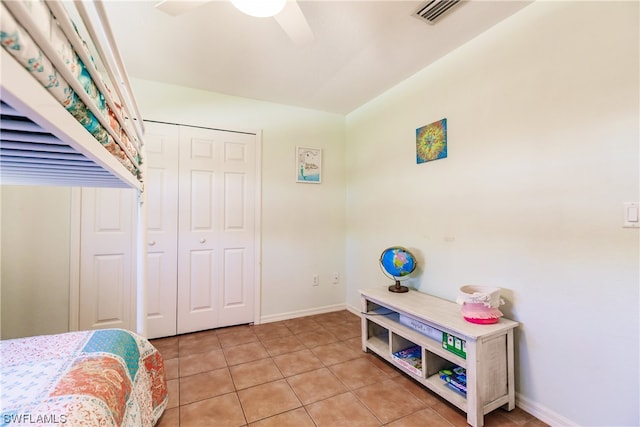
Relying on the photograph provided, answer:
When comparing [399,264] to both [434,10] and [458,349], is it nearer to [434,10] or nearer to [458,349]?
[458,349]

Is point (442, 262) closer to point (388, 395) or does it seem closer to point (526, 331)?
point (526, 331)

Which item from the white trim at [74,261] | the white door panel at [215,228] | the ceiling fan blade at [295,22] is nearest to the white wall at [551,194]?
the ceiling fan blade at [295,22]

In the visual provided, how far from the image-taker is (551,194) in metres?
1.42

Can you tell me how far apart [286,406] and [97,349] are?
0.99 meters

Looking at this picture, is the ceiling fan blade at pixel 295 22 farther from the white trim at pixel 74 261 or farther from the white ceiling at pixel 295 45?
the white trim at pixel 74 261

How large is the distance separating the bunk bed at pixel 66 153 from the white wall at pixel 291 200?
1381 millimetres

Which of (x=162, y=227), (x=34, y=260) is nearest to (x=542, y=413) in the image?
(x=162, y=227)

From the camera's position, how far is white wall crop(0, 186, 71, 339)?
6.56 feet

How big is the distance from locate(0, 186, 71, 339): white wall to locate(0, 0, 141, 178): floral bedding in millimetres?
1860

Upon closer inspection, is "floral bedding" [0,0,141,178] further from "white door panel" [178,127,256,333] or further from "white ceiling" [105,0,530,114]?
"white door panel" [178,127,256,333]

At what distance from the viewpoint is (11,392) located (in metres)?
0.80

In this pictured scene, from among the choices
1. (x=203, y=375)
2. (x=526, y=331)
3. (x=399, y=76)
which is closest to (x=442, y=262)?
(x=526, y=331)

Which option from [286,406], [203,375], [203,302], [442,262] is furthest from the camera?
[203,302]

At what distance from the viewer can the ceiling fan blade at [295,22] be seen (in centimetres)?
122
